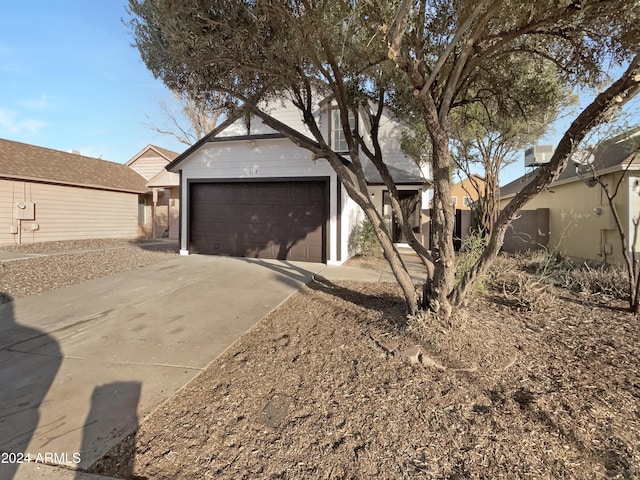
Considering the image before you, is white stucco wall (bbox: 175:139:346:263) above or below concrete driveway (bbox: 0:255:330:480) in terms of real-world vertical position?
above

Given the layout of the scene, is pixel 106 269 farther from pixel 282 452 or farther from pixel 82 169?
pixel 82 169

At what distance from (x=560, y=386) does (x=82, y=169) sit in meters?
20.3

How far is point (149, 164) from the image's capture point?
21406 mm

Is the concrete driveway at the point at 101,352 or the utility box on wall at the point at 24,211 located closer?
the concrete driveway at the point at 101,352

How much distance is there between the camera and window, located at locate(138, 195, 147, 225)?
19559 mm

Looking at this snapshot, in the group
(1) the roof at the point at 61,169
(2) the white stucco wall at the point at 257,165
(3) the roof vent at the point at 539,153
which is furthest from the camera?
(1) the roof at the point at 61,169

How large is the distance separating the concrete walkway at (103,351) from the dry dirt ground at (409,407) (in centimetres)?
28

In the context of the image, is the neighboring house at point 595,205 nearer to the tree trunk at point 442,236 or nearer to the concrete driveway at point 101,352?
the tree trunk at point 442,236

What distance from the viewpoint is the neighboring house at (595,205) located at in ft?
25.0

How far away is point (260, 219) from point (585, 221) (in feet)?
31.2

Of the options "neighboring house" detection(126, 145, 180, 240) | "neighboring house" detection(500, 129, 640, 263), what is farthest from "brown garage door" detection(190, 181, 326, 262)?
"neighboring house" detection(126, 145, 180, 240)

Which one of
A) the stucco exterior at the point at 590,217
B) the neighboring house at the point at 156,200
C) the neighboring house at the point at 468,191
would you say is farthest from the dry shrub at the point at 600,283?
the neighboring house at the point at 156,200

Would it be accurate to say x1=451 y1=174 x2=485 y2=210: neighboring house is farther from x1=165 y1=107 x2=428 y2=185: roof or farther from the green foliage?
the green foliage

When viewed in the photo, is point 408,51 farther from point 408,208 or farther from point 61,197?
point 61,197
